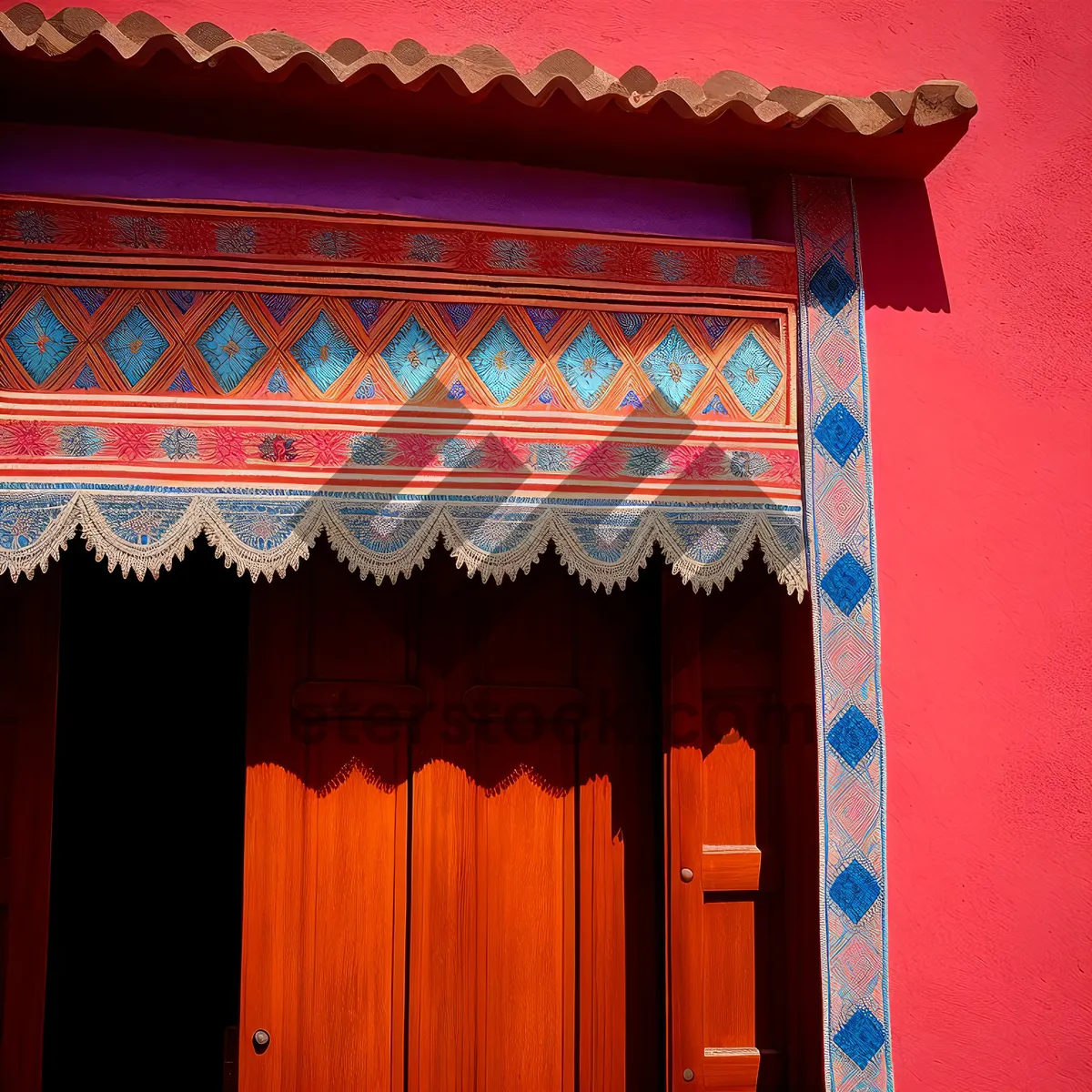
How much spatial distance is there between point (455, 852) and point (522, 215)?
71.9 inches

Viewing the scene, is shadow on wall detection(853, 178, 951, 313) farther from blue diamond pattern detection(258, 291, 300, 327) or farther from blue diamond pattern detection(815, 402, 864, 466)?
blue diamond pattern detection(258, 291, 300, 327)

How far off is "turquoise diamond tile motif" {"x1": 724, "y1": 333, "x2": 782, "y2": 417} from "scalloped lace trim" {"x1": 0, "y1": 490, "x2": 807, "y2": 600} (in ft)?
1.10

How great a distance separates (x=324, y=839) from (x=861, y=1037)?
1.54 metres

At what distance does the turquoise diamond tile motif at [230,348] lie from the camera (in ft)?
9.62

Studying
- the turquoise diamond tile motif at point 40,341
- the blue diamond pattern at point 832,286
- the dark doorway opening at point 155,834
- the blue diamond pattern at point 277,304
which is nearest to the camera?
the turquoise diamond tile motif at point 40,341

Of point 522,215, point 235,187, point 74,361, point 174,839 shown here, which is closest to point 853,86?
point 522,215

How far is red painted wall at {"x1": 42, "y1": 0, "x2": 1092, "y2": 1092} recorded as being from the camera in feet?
10.2

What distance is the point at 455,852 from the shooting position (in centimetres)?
317

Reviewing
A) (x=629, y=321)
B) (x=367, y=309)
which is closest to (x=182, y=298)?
(x=367, y=309)

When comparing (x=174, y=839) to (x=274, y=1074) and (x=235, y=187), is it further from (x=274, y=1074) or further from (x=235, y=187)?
(x=235, y=187)

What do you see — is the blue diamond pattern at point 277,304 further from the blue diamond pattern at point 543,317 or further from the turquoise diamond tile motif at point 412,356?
the blue diamond pattern at point 543,317

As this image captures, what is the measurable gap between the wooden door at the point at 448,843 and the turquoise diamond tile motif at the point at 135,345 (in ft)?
2.33

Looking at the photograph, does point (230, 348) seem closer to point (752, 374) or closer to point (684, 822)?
point (752, 374)

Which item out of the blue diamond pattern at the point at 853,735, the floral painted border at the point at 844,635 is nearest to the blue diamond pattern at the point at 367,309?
the floral painted border at the point at 844,635
